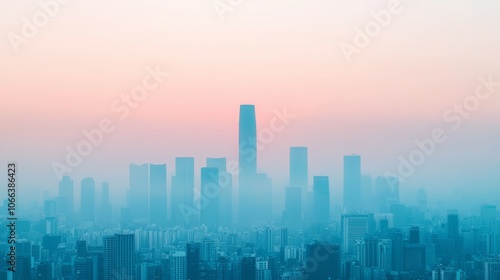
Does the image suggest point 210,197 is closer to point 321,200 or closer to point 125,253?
point 321,200

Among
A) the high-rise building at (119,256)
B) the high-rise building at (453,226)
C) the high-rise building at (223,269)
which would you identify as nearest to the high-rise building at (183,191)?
the high-rise building at (119,256)

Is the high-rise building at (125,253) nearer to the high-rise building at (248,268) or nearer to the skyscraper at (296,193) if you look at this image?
the high-rise building at (248,268)

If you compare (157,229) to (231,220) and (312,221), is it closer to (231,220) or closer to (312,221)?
(231,220)

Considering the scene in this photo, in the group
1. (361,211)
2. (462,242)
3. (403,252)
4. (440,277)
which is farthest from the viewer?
(361,211)

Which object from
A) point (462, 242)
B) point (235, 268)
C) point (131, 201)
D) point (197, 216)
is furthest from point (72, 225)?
point (462, 242)

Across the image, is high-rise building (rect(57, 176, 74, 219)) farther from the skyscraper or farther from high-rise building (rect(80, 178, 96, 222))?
the skyscraper

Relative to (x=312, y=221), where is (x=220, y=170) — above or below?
above

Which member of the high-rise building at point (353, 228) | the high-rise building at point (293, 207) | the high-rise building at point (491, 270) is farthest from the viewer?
the high-rise building at point (293, 207)
